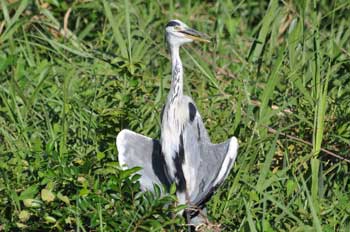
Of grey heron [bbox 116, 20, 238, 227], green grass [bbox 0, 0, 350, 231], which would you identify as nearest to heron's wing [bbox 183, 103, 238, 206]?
grey heron [bbox 116, 20, 238, 227]

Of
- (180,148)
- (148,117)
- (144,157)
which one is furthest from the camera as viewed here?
(148,117)

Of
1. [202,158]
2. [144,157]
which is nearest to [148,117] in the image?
[144,157]

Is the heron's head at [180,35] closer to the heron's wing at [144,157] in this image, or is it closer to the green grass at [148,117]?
the green grass at [148,117]

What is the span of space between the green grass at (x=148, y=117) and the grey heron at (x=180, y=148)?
4.9 inches

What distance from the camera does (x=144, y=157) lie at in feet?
15.3

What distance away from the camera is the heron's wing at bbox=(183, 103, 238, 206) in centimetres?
446

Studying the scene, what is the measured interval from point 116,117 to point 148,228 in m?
1.04

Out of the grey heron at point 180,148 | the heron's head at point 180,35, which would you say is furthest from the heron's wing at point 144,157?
the heron's head at point 180,35

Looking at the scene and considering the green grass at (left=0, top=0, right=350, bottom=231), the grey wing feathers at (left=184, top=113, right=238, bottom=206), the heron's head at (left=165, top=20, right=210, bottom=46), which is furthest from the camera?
the heron's head at (left=165, top=20, right=210, bottom=46)

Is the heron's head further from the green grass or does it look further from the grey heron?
the green grass

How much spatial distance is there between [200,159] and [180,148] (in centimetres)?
14

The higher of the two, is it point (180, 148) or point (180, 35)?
point (180, 35)

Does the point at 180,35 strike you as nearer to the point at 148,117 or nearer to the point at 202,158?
the point at 202,158

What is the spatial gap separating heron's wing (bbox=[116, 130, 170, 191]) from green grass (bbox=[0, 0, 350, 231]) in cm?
11
